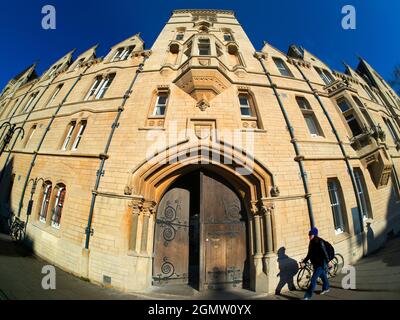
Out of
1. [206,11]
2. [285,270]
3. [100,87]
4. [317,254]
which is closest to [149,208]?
[285,270]

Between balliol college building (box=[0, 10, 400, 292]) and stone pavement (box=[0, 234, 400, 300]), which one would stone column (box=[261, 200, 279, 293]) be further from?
stone pavement (box=[0, 234, 400, 300])

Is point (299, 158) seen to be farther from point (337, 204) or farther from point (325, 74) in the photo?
point (325, 74)

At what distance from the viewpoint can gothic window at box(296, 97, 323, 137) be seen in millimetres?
6898

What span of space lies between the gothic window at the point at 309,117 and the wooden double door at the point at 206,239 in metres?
4.84

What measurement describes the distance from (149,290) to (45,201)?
5547 millimetres

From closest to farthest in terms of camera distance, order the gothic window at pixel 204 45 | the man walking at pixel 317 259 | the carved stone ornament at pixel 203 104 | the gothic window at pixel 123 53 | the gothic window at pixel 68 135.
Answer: the man walking at pixel 317 259 < the carved stone ornament at pixel 203 104 < the gothic window at pixel 68 135 < the gothic window at pixel 204 45 < the gothic window at pixel 123 53

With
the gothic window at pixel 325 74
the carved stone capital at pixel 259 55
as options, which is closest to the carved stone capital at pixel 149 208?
the carved stone capital at pixel 259 55

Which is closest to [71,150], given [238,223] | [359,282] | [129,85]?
[129,85]

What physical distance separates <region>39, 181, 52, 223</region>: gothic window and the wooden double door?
4768mm

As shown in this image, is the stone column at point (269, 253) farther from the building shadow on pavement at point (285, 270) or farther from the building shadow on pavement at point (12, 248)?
the building shadow on pavement at point (12, 248)

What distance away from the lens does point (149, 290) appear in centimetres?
437

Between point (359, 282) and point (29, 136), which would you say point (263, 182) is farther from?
point (29, 136)

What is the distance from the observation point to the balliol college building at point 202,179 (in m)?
4.74

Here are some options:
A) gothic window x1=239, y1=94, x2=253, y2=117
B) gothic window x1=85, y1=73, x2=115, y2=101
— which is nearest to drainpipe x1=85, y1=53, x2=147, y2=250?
gothic window x1=85, y1=73, x2=115, y2=101
